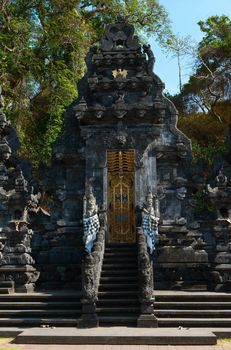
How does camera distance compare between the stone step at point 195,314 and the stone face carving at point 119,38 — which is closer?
the stone step at point 195,314

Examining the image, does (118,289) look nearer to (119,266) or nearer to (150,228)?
(119,266)

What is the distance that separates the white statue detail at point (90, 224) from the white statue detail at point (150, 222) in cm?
134

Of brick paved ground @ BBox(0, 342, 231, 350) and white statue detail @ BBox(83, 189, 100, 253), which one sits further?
white statue detail @ BBox(83, 189, 100, 253)

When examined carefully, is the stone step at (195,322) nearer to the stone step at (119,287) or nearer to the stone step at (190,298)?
the stone step at (190,298)

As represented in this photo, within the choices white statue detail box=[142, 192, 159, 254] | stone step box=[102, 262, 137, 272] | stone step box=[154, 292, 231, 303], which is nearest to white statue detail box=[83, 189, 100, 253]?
stone step box=[102, 262, 137, 272]

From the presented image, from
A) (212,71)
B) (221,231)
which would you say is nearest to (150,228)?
(221,231)

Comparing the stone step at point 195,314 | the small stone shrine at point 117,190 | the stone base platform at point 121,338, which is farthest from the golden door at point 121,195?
the stone base platform at point 121,338

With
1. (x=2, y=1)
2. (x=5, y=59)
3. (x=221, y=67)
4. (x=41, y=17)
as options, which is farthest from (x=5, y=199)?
(x=221, y=67)

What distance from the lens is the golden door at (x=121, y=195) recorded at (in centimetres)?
1435

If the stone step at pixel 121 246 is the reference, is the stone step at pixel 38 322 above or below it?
below

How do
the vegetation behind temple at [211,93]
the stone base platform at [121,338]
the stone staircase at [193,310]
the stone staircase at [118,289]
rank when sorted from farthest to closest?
the vegetation behind temple at [211,93] < the stone staircase at [118,289] < the stone staircase at [193,310] < the stone base platform at [121,338]

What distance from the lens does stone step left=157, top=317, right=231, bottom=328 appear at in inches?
388

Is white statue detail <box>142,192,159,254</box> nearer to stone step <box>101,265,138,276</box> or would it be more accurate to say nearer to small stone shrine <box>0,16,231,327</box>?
small stone shrine <box>0,16,231,327</box>

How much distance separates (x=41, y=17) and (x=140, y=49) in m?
8.84
